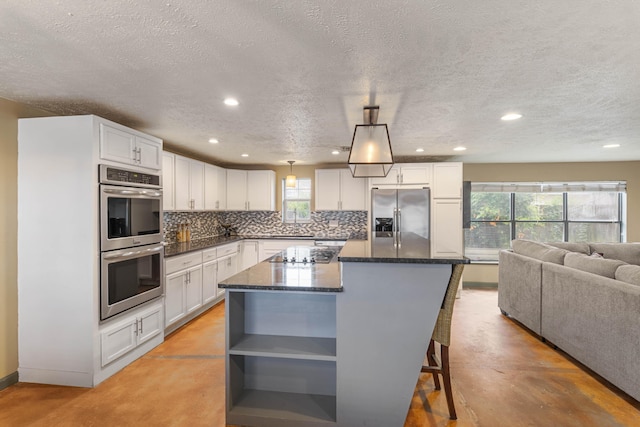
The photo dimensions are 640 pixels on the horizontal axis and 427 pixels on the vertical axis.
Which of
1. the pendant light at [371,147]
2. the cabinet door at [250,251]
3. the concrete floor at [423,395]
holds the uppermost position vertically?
the pendant light at [371,147]

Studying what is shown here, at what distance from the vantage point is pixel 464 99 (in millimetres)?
2461

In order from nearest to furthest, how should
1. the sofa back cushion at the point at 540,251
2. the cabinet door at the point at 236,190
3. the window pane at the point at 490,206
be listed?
the sofa back cushion at the point at 540,251
the cabinet door at the point at 236,190
the window pane at the point at 490,206

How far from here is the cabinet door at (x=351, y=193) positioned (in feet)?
18.2

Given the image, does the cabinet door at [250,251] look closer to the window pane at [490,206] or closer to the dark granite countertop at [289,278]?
the dark granite countertop at [289,278]

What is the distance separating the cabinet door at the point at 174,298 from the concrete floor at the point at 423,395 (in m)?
0.35

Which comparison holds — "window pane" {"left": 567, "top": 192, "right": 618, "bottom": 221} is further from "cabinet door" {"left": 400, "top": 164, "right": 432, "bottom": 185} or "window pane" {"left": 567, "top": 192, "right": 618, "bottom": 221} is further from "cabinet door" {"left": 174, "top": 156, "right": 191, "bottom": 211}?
"cabinet door" {"left": 174, "top": 156, "right": 191, "bottom": 211}

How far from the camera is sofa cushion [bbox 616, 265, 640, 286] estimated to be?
2436mm

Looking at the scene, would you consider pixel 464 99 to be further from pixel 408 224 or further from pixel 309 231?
pixel 309 231

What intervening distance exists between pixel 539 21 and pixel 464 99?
1.06m

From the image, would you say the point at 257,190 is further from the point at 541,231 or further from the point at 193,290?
the point at 541,231

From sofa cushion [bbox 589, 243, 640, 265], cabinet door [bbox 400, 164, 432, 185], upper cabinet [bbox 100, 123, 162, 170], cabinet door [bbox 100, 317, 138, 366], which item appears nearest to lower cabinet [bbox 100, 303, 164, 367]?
cabinet door [bbox 100, 317, 138, 366]

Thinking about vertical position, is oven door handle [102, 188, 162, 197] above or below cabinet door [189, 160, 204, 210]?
below

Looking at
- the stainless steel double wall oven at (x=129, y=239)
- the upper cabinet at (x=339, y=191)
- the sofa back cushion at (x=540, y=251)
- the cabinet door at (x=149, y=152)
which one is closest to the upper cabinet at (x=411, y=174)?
the upper cabinet at (x=339, y=191)

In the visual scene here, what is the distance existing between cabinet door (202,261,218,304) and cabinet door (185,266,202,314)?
0.31 ft
